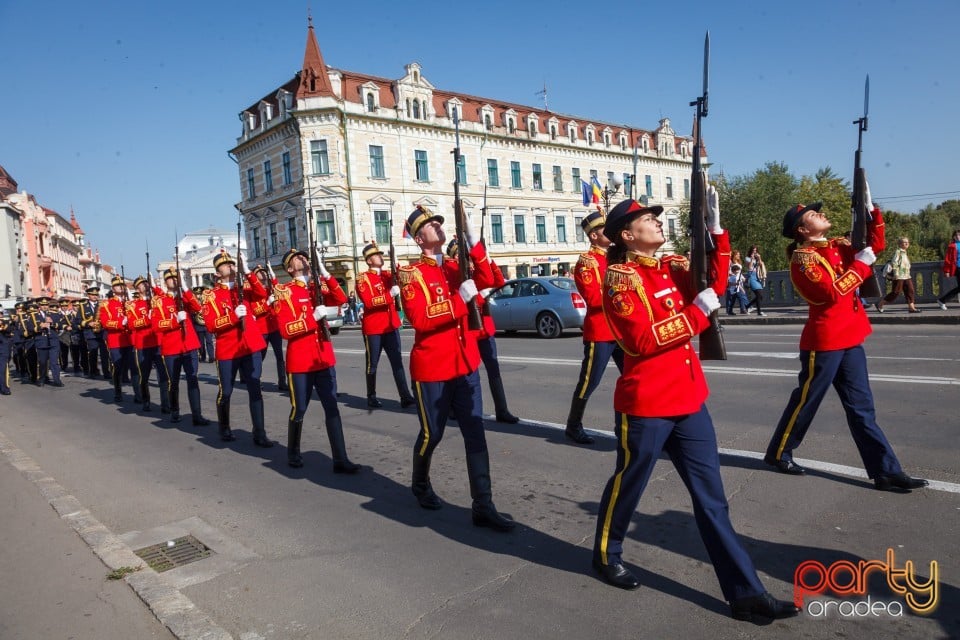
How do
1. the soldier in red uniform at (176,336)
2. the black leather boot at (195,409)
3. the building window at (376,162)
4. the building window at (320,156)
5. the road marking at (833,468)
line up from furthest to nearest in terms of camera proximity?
the building window at (376,162) → the building window at (320,156) → the soldier in red uniform at (176,336) → the black leather boot at (195,409) → the road marking at (833,468)

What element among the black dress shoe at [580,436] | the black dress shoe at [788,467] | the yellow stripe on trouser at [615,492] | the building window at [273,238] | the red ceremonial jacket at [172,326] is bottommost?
the black dress shoe at [580,436]

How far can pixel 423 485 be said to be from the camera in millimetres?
4875

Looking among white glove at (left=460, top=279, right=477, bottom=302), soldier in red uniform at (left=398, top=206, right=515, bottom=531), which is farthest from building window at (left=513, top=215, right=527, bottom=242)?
white glove at (left=460, top=279, right=477, bottom=302)

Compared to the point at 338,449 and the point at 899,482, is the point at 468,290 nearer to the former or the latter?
the point at 338,449

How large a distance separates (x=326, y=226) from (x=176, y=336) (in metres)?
31.1

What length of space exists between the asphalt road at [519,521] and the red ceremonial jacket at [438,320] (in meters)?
1.08

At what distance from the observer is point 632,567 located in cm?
368

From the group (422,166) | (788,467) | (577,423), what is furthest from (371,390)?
(422,166)

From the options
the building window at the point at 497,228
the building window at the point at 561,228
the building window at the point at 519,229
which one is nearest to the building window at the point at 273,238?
the building window at the point at 497,228

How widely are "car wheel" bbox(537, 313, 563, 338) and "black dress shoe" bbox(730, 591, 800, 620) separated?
14195 millimetres

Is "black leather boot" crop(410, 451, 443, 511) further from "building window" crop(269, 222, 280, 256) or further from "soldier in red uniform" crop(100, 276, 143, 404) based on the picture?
"building window" crop(269, 222, 280, 256)

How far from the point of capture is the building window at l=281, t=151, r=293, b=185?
4044cm

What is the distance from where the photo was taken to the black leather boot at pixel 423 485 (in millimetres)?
4832

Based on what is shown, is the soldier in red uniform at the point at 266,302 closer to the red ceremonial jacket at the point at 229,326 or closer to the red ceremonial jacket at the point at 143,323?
the red ceremonial jacket at the point at 229,326
